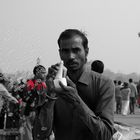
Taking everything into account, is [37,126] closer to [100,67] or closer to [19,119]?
[100,67]

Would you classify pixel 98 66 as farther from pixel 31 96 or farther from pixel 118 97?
pixel 118 97

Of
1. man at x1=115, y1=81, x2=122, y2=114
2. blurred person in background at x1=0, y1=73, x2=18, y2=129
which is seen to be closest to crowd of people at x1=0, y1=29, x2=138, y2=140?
blurred person in background at x1=0, y1=73, x2=18, y2=129

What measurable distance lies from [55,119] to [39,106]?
0.41 ft

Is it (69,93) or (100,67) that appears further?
(100,67)

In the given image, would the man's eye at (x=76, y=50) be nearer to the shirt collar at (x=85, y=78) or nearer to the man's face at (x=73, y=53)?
the man's face at (x=73, y=53)

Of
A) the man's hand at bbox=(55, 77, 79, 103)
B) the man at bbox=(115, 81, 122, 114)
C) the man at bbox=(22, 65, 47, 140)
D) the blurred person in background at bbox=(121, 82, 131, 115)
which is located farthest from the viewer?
the man at bbox=(115, 81, 122, 114)

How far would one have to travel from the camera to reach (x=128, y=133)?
517 centimetres

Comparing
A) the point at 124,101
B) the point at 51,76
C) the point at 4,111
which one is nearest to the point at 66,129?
the point at 51,76

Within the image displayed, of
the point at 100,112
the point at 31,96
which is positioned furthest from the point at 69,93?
the point at 31,96

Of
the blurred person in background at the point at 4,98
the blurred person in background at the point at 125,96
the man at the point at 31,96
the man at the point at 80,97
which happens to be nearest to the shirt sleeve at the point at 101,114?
the man at the point at 80,97

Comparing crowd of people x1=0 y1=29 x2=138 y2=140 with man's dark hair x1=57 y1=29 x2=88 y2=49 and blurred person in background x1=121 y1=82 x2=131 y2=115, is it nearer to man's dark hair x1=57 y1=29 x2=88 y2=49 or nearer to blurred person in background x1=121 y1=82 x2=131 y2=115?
man's dark hair x1=57 y1=29 x2=88 y2=49

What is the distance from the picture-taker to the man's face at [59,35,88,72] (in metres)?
2.68

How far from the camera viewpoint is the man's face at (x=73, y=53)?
8.80 ft

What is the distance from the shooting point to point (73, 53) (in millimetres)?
2707
